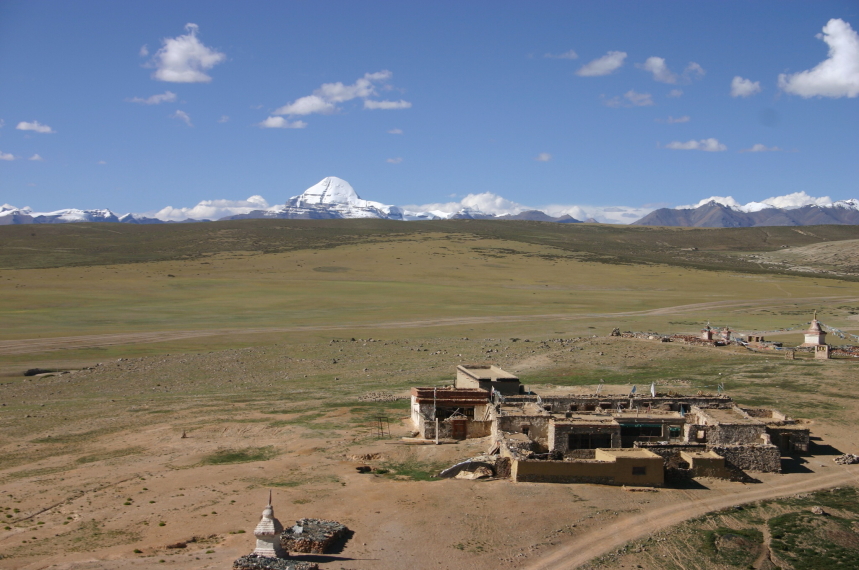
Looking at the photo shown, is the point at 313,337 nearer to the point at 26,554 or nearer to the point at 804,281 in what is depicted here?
the point at 26,554

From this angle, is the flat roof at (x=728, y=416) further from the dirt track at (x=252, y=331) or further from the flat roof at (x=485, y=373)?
the dirt track at (x=252, y=331)

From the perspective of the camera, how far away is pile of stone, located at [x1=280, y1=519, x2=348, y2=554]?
21.8 m

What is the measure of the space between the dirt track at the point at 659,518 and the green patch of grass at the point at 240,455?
14526 mm

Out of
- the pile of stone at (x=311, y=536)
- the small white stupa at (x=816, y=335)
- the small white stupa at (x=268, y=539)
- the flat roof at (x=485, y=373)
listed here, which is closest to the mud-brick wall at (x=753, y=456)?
the flat roof at (x=485, y=373)

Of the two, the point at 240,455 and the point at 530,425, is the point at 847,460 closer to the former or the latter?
the point at 530,425

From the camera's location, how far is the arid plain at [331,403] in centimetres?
2347

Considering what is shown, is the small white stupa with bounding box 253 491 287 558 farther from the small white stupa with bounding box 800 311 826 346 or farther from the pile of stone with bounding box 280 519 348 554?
the small white stupa with bounding box 800 311 826 346

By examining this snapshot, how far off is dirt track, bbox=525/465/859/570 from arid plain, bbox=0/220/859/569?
3.9 inches

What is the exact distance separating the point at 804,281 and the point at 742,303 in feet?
159

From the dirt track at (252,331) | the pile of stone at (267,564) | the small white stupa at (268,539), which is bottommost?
the dirt track at (252,331)

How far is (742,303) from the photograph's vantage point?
10494 centimetres

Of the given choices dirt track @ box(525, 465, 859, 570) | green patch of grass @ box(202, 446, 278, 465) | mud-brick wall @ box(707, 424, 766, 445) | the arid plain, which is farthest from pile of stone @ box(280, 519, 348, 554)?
mud-brick wall @ box(707, 424, 766, 445)

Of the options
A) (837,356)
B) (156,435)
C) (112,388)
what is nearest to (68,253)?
(112,388)

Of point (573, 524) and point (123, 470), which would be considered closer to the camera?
point (573, 524)
